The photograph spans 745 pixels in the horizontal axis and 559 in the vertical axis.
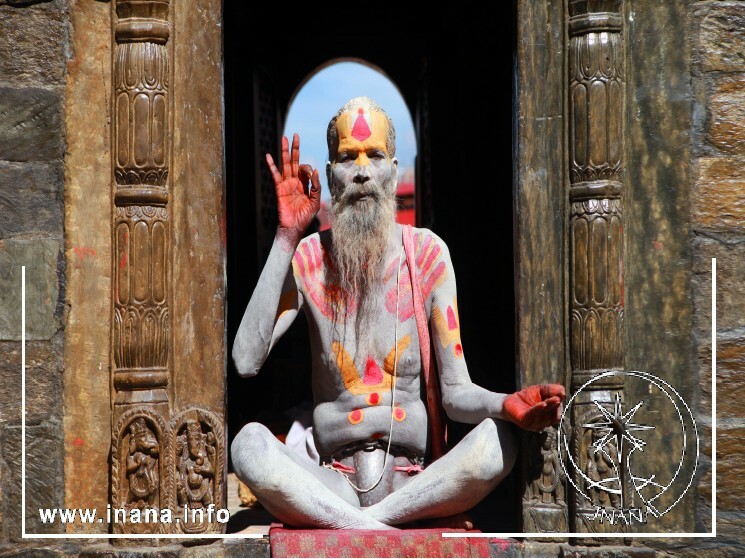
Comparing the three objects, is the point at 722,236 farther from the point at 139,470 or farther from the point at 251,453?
the point at 139,470

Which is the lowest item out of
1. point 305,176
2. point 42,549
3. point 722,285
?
point 42,549

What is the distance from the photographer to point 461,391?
468 centimetres

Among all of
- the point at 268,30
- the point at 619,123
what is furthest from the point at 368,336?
the point at 268,30

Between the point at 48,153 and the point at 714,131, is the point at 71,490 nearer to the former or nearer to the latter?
the point at 48,153

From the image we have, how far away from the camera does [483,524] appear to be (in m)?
5.23

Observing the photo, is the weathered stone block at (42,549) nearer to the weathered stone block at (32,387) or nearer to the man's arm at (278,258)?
the weathered stone block at (32,387)

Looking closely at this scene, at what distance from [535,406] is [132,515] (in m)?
1.75

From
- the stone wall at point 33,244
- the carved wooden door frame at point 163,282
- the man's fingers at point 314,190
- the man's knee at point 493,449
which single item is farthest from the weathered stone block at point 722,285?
the stone wall at point 33,244

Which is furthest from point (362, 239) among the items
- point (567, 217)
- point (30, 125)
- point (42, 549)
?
point (42, 549)

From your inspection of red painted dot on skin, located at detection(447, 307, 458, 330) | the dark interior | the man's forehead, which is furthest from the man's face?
the dark interior

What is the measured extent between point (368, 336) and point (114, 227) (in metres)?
1.22

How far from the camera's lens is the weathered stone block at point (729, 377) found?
4.60 meters

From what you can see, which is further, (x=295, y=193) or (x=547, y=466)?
(x=295, y=193)

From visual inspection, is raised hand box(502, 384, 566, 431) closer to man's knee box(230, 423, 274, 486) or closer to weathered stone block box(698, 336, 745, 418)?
weathered stone block box(698, 336, 745, 418)
